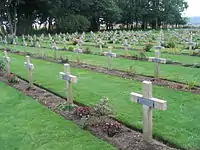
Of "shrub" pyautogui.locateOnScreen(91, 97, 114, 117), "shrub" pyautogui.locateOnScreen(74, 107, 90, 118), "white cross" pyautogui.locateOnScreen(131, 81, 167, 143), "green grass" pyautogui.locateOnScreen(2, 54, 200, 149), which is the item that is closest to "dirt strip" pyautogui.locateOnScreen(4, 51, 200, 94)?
"green grass" pyautogui.locateOnScreen(2, 54, 200, 149)

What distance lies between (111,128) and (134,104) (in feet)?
5.89

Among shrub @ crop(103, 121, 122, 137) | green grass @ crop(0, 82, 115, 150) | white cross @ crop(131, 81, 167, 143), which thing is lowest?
green grass @ crop(0, 82, 115, 150)

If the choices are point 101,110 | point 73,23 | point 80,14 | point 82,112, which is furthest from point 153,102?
point 80,14

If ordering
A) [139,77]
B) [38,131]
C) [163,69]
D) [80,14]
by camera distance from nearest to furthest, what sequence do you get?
1. [38,131]
2. [139,77]
3. [163,69]
4. [80,14]

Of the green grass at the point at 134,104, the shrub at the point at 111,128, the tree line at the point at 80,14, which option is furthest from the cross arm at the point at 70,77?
the tree line at the point at 80,14

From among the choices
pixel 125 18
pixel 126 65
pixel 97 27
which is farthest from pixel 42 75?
pixel 125 18

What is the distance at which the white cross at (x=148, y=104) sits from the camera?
15.2 ft

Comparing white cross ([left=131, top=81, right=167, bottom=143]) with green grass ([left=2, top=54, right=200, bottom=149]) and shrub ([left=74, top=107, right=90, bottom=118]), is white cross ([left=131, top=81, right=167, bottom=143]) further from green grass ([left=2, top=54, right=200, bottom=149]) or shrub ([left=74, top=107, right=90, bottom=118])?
shrub ([left=74, top=107, right=90, bottom=118])

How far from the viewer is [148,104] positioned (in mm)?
4816

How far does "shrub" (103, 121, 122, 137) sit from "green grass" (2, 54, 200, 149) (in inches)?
17.1

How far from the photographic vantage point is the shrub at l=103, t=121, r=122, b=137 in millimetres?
5490

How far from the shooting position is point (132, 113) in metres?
6.61

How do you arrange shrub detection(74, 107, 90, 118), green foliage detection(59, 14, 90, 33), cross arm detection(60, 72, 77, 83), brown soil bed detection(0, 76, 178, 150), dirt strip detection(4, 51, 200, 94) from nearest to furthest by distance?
brown soil bed detection(0, 76, 178, 150) < shrub detection(74, 107, 90, 118) < cross arm detection(60, 72, 77, 83) < dirt strip detection(4, 51, 200, 94) < green foliage detection(59, 14, 90, 33)

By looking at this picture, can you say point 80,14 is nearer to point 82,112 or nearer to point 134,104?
point 134,104
